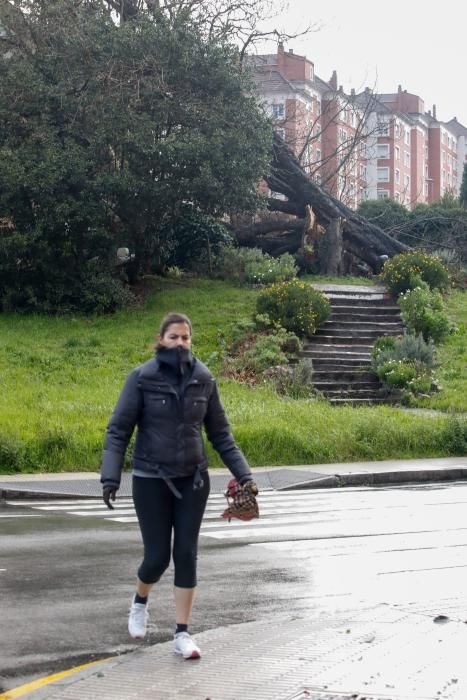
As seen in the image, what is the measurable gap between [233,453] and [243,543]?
166 inches

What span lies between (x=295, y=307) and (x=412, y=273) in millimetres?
5153

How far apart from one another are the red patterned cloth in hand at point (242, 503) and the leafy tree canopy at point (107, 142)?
22189 millimetres

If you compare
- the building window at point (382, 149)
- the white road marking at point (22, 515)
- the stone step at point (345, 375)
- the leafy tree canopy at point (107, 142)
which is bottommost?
the white road marking at point (22, 515)

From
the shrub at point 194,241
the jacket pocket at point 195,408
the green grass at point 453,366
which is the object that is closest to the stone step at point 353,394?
the green grass at point 453,366

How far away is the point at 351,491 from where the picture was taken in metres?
16.1

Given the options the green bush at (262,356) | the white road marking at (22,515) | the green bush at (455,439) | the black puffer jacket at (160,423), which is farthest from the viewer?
the green bush at (262,356)

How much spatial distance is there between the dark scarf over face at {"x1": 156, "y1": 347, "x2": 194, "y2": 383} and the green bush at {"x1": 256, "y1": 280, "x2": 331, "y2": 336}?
21265mm

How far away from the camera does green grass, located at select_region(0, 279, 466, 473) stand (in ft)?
57.2

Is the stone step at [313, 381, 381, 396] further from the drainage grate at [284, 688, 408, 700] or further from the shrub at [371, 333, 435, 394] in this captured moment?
the drainage grate at [284, 688, 408, 700]

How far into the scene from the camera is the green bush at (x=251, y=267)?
31969 millimetres

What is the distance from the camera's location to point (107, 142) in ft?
94.6

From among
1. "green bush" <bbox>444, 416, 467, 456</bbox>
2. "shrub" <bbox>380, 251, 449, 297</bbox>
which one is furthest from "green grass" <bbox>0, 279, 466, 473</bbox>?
"shrub" <bbox>380, 251, 449, 297</bbox>

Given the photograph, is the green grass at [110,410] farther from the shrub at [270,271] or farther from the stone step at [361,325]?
the shrub at [270,271]

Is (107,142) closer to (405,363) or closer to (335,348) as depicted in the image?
(335,348)
